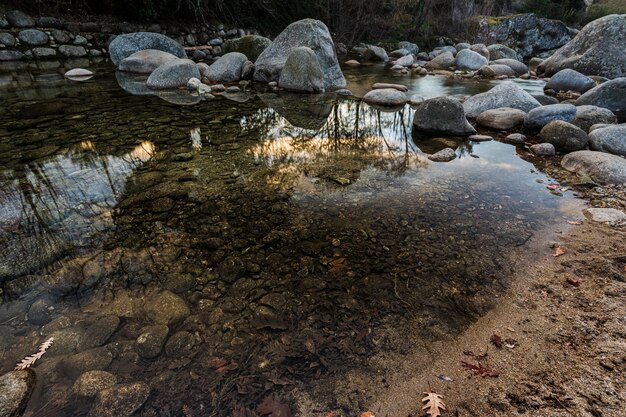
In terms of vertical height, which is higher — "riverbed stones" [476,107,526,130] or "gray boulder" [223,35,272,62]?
"gray boulder" [223,35,272,62]

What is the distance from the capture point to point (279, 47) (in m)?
9.07

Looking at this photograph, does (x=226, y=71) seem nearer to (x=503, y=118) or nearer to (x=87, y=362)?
(x=503, y=118)

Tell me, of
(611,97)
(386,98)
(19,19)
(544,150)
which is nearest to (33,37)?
(19,19)

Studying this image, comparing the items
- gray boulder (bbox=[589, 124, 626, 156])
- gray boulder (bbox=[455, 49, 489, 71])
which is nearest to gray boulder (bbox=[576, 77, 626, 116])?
gray boulder (bbox=[589, 124, 626, 156])

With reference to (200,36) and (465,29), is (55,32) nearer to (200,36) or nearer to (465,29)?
(200,36)

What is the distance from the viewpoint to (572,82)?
864cm

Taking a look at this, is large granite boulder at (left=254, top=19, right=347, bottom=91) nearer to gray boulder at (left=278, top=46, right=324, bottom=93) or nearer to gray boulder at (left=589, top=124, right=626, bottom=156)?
gray boulder at (left=278, top=46, right=324, bottom=93)

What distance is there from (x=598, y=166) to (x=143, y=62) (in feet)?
35.4

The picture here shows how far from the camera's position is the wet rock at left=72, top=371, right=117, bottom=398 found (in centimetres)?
158

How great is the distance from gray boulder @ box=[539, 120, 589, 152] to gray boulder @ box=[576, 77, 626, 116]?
2.50m

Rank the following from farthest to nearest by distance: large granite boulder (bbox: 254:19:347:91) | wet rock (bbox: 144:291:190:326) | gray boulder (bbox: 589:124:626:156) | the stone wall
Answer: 1. the stone wall
2. large granite boulder (bbox: 254:19:347:91)
3. gray boulder (bbox: 589:124:626:156)
4. wet rock (bbox: 144:291:190:326)

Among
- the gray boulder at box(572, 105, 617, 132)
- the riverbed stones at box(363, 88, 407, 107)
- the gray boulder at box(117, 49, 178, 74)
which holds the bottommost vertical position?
the gray boulder at box(572, 105, 617, 132)

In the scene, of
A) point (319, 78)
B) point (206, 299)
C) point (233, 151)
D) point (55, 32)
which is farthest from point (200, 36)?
point (206, 299)

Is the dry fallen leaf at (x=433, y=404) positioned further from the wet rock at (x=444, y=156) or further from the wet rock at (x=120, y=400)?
the wet rock at (x=444, y=156)
